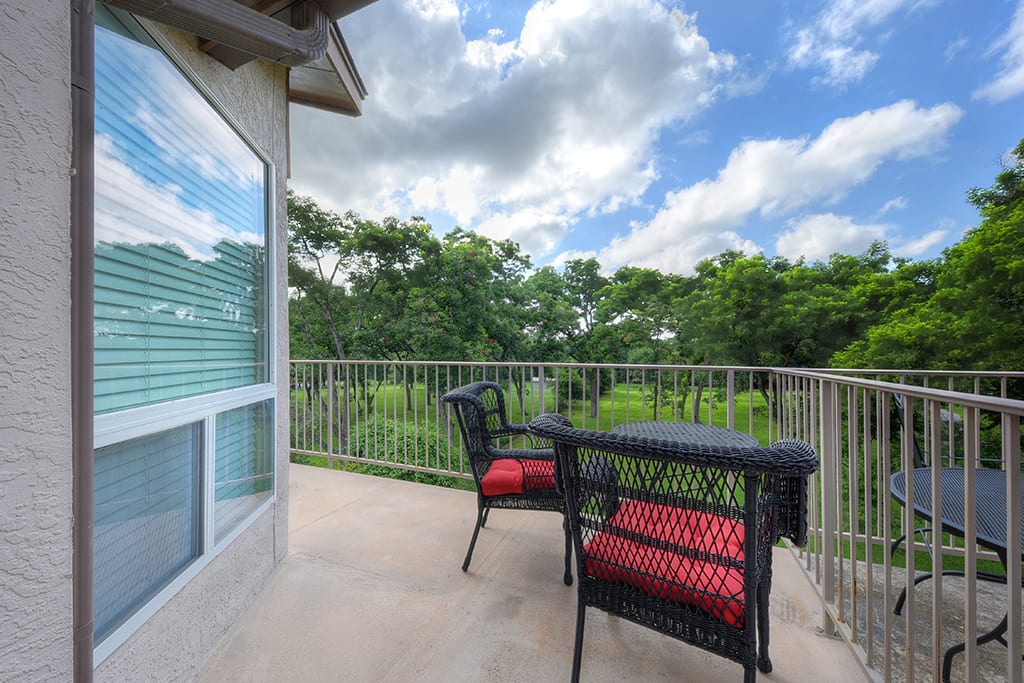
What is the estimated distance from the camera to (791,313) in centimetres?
864

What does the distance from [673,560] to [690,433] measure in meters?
1.35

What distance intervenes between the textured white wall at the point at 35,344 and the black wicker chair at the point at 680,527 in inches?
49.8

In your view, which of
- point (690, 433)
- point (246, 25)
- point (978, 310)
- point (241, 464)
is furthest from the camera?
point (978, 310)

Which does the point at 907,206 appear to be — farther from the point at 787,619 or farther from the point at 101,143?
the point at 101,143

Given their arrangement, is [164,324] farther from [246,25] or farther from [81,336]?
[246,25]

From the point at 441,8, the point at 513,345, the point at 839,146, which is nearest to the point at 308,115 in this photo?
the point at 441,8

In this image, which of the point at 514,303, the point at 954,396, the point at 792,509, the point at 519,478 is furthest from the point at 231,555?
the point at 514,303

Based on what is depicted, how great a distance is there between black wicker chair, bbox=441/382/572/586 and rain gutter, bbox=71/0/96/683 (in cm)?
137

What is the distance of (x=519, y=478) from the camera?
2.18 metres

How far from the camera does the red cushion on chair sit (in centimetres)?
115

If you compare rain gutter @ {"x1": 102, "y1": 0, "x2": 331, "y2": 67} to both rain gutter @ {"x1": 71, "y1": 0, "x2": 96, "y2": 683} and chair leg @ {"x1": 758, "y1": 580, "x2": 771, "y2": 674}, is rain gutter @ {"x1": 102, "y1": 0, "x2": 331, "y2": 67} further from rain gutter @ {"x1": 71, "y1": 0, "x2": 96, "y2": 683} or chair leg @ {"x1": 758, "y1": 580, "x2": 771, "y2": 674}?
chair leg @ {"x1": 758, "y1": 580, "x2": 771, "y2": 674}

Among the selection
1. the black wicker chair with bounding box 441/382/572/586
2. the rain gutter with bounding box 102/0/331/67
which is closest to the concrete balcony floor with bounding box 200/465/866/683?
the black wicker chair with bounding box 441/382/572/586

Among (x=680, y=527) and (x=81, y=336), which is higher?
(x=81, y=336)

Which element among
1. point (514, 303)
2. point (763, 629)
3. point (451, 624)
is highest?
point (514, 303)
